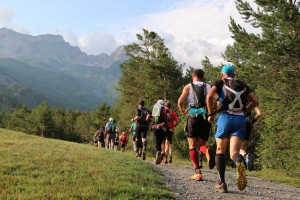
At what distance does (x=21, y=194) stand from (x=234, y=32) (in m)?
17.9

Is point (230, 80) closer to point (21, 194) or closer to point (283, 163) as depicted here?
point (21, 194)

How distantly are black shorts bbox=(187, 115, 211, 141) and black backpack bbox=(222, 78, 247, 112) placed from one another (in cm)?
143

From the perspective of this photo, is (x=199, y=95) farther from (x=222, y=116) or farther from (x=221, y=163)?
(x=221, y=163)

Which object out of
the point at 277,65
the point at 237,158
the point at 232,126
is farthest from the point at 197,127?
the point at 277,65

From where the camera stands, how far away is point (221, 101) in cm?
654

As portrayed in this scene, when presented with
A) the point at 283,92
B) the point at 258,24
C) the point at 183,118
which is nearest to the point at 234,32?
the point at 258,24

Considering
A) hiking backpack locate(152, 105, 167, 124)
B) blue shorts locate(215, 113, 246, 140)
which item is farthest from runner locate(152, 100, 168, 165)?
blue shorts locate(215, 113, 246, 140)

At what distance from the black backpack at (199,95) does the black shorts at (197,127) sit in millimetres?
286

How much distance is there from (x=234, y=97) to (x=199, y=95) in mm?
1517

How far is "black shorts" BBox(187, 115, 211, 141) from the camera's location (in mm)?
7863

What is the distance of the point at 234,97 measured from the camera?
21.2 ft

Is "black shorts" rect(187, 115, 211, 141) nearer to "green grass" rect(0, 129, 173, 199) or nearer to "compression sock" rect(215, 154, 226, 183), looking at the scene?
"compression sock" rect(215, 154, 226, 183)

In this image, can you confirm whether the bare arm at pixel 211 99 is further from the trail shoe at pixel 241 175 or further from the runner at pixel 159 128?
the runner at pixel 159 128

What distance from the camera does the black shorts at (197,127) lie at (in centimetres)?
786
